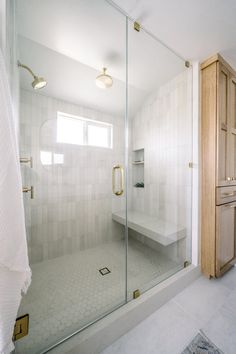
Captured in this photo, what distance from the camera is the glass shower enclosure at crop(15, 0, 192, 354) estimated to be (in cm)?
120

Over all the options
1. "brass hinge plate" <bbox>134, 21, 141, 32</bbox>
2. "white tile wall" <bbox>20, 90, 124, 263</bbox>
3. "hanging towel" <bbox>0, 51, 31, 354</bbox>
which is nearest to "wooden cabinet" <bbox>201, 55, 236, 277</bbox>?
"brass hinge plate" <bbox>134, 21, 141, 32</bbox>

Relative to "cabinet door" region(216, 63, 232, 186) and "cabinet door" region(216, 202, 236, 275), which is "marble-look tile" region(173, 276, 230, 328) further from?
"cabinet door" region(216, 63, 232, 186)

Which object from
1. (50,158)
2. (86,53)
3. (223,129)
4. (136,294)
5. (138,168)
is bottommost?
(136,294)

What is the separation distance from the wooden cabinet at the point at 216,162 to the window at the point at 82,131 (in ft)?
3.74

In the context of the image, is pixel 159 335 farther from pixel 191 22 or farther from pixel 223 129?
pixel 191 22

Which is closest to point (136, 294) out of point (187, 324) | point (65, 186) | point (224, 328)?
point (187, 324)

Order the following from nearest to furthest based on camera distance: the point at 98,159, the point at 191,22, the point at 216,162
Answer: the point at 191,22, the point at 216,162, the point at 98,159

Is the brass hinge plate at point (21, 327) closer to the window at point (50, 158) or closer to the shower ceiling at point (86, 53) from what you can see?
the window at point (50, 158)

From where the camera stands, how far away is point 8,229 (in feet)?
1.82

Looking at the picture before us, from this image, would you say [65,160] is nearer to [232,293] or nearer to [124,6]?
[124,6]

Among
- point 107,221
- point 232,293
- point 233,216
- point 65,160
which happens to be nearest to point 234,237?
point 233,216

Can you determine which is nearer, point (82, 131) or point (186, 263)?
point (186, 263)

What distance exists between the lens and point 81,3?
1.04m

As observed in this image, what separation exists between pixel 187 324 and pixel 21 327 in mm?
1140
